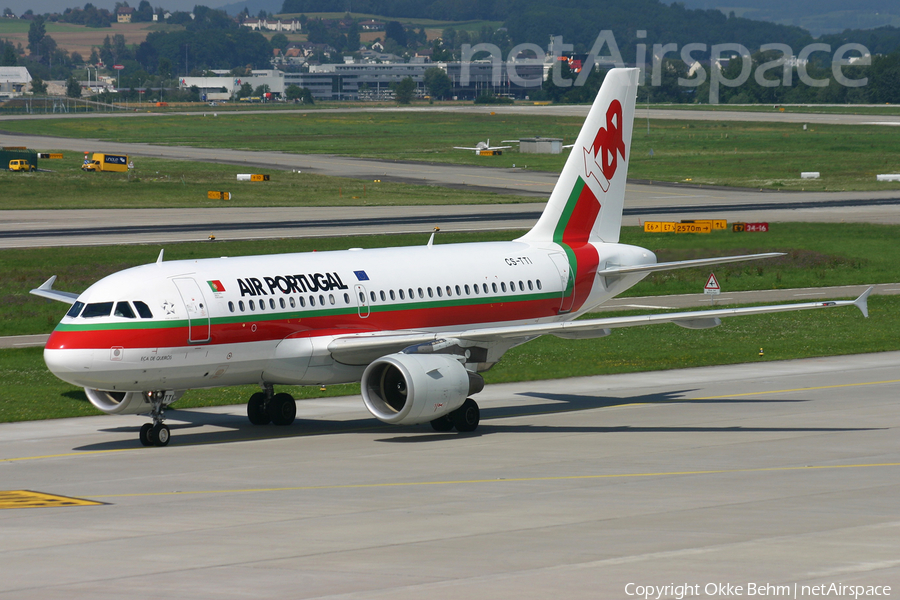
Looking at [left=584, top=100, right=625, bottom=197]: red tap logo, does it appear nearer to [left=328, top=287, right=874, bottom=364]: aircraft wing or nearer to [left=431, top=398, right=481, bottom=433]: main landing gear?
[left=328, top=287, right=874, bottom=364]: aircraft wing

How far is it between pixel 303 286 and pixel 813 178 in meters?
114

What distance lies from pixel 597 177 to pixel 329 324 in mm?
12521

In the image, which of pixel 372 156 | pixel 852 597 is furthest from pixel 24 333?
pixel 372 156

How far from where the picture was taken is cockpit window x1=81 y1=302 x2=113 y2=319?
30.8 metres

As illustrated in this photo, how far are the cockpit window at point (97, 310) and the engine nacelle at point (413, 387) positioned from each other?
7.03 meters

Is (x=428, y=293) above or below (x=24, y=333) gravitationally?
above

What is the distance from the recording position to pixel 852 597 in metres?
16.7

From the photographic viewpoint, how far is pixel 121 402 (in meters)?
32.5

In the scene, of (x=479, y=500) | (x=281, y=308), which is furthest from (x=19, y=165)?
(x=479, y=500)

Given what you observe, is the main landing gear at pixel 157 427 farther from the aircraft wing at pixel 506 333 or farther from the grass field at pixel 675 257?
the grass field at pixel 675 257

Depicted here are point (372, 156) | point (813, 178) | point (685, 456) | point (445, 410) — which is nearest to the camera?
point (685, 456)

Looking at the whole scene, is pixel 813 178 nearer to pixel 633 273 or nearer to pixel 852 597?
pixel 633 273

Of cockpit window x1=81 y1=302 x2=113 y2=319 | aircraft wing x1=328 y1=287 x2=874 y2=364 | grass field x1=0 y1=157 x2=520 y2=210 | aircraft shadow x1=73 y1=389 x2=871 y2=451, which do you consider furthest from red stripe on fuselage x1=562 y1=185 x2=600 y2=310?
grass field x1=0 y1=157 x2=520 y2=210

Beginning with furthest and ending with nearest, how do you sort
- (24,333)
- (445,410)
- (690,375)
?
(24,333)
(690,375)
(445,410)
